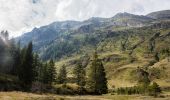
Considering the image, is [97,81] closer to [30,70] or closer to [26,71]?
[30,70]

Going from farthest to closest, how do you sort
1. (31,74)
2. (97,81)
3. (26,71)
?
(97,81) < (31,74) < (26,71)

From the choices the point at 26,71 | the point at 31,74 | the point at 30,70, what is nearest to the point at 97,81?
the point at 31,74

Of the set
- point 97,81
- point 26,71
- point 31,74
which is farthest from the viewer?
point 97,81

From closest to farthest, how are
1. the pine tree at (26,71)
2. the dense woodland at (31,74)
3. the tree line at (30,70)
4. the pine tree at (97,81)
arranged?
the dense woodland at (31,74)
the pine tree at (26,71)
the tree line at (30,70)
the pine tree at (97,81)

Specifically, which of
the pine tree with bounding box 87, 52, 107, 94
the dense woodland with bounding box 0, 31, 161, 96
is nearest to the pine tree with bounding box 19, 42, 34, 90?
the dense woodland with bounding box 0, 31, 161, 96

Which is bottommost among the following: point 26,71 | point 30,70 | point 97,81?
point 97,81

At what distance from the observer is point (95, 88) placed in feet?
385

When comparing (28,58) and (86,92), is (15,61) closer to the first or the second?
(28,58)

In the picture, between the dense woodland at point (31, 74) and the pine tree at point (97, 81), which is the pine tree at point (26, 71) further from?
the pine tree at point (97, 81)

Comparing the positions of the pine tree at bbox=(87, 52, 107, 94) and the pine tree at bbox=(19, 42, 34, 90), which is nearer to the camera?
the pine tree at bbox=(19, 42, 34, 90)

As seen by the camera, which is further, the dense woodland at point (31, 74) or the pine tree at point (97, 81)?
the pine tree at point (97, 81)

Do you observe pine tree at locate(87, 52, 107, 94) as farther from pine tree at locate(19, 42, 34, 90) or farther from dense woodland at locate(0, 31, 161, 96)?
pine tree at locate(19, 42, 34, 90)

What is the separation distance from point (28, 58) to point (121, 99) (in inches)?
1752

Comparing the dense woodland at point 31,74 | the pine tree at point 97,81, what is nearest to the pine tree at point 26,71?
the dense woodland at point 31,74
